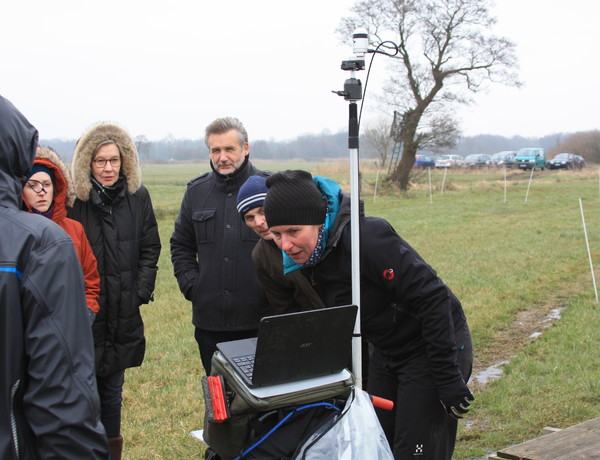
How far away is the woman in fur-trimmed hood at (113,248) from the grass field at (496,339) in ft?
2.44

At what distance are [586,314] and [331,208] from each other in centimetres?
597

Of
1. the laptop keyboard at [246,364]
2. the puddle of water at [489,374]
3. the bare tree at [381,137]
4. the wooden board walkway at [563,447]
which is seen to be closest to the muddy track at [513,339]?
the puddle of water at [489,374]

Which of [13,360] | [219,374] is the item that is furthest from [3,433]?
[219,374]

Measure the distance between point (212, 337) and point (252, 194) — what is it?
3.37 feet

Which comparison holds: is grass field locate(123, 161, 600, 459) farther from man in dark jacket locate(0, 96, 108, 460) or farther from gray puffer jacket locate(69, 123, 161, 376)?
man in dark jacket locate(0, 96, 108, 460)

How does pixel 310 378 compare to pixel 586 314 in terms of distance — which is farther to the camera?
pixel 586 314

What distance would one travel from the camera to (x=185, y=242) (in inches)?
161

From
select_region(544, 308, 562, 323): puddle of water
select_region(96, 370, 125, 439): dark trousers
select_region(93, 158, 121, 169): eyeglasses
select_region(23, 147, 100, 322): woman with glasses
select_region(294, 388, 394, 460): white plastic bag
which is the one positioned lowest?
select_region(544, 308, 562, 323): puddle of water

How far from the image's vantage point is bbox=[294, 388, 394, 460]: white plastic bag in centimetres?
211

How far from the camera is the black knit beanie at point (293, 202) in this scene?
8.27 feet

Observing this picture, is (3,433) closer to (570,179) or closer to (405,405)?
(405,405)

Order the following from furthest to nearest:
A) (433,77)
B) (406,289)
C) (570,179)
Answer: (570,179)
(433,77)
(406,289)

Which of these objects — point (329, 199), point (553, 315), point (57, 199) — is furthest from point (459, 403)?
point (553, 315)

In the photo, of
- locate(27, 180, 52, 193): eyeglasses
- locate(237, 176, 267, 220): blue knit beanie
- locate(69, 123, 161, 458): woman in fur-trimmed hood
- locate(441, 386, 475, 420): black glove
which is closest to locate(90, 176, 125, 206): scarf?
locate(69, 123, 161, 458): woman in fur-trimmed hood
